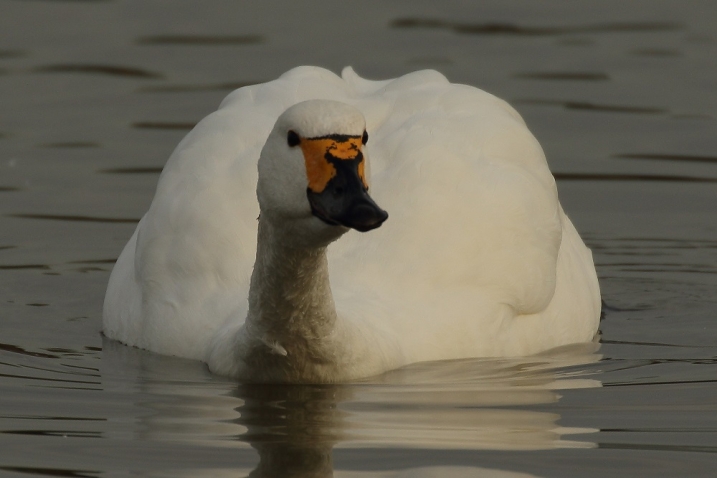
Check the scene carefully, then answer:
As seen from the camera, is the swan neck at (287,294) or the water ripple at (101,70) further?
the water ripple at (101,70)

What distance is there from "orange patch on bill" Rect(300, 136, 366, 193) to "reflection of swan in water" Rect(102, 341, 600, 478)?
3.75ft

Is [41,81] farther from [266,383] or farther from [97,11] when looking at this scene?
[266,383]

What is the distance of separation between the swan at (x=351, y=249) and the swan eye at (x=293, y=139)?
0.02 meters

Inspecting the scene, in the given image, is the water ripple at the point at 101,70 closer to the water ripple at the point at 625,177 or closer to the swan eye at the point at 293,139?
the water ripple at the point at 625,177

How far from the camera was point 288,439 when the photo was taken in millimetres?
7914

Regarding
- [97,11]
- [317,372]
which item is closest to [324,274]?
[317,372]

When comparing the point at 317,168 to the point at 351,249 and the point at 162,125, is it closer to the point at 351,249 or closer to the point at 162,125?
the point at 351,249

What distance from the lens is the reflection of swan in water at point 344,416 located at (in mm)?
7520

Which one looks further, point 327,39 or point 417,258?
point 327,39

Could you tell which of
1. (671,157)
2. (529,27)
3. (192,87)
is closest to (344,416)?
(671,157)

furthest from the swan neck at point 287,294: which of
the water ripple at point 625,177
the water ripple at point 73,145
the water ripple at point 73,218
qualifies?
the water ripple at point 73,145

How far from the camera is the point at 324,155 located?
25.6ft

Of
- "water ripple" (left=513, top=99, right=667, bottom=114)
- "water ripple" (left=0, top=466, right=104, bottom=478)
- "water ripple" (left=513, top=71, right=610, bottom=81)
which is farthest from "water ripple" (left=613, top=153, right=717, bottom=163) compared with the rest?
"water ripple" (left=0, top=466, right=104, bottom=478)

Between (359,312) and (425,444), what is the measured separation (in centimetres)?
148
